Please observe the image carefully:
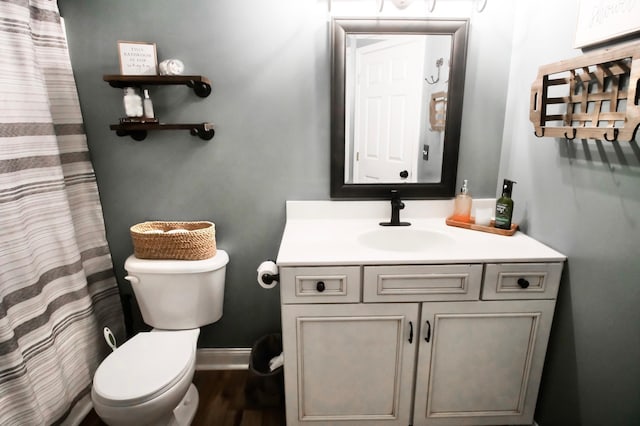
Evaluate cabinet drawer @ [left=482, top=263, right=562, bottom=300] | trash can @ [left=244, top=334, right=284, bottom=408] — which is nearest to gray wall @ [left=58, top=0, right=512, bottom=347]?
trash can @ [left=244, top=334, right=284, bottom=408]

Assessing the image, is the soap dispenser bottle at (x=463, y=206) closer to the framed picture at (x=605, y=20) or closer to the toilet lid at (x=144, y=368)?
the framed picture at (x=605, y=20)

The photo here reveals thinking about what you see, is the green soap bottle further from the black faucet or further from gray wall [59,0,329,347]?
gray wall [59,0,329,347]

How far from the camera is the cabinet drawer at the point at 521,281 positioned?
3.97ft

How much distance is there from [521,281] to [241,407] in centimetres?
135

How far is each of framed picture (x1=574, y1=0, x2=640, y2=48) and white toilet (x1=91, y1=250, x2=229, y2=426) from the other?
160 centimetres

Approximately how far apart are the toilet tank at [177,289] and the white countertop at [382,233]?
42 centimetres

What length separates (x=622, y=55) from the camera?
0.91 m

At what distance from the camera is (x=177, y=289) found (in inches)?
59.2

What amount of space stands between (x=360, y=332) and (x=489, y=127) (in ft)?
3.67

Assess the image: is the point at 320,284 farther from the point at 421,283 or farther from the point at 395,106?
the point at 395,106

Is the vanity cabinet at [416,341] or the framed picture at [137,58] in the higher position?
the framed picture at [137,58]

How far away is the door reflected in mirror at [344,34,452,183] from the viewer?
57.8 inches

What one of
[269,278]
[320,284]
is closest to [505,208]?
[320,284]

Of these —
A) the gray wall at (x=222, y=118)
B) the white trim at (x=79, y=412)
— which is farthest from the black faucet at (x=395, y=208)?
the white trim at (x=79, y=412)
